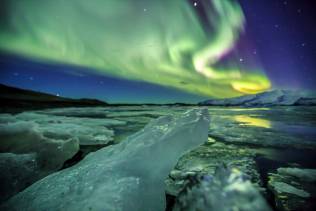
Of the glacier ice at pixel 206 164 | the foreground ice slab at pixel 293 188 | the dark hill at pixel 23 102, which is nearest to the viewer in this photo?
the foreground ice slab at pixel 293 188

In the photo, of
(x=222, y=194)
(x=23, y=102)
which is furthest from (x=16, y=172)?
(x=23, y=102)

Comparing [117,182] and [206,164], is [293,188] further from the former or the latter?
[117,182]

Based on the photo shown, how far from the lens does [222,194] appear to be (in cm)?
157

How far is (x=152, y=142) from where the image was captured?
3412mm

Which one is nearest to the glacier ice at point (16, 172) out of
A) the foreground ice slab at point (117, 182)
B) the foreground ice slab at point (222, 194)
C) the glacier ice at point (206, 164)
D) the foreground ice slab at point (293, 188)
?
the foreground ice slab at point (117, 182)

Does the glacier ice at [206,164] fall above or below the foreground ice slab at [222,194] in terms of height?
below

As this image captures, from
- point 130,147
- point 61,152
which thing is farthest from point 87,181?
point 61,152

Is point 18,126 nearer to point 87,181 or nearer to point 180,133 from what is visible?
point 87,181

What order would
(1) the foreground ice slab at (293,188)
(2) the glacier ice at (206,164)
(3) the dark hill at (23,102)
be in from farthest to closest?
1. (3) the dark hill at (23,102)
2. (2) the glacier ice at (206,164)
3. (1) the foreground ice slab at (293,188)

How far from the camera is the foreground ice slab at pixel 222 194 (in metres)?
1.41

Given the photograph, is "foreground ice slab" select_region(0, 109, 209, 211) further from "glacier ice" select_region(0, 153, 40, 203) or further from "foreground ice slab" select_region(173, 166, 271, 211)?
"foreground ice slab" select_region(173, 166, 271, 211)

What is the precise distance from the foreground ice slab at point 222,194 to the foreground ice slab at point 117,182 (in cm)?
56

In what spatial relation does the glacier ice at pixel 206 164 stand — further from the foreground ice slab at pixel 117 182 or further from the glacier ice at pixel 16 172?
the glacier ice at pixel 16 172

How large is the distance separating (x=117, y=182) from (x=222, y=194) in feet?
4.59
